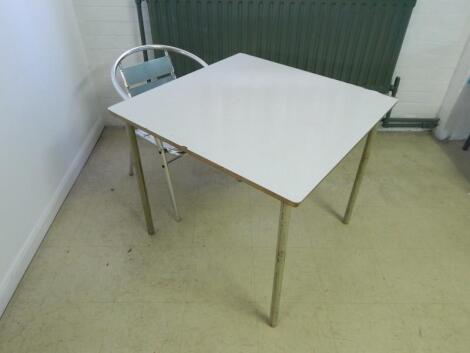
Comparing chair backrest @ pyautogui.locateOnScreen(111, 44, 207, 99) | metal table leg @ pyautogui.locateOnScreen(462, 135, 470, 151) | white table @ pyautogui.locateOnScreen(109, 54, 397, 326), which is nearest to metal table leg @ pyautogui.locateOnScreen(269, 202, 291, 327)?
white table @ pyautogui.locateOnScreen(109, 54, 397, 326)

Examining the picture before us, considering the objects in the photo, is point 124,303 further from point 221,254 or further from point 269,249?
point 269,249

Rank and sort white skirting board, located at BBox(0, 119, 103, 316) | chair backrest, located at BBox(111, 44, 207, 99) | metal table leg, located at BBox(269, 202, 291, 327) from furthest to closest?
chair backrest, located at BBox(111, 44, 207, 99) < white skirting board, located at BBox(0, 119, 103, 316) < metal table leg, located at BBox(269, 202, 291, 327)

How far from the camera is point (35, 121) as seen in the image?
5.83 feet

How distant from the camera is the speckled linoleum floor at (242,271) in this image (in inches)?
55.1

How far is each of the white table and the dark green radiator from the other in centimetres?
59

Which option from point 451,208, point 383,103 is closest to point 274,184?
point 383,103

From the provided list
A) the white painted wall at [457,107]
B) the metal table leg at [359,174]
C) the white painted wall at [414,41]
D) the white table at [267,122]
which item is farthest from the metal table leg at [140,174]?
the white painted wall at [457,107]

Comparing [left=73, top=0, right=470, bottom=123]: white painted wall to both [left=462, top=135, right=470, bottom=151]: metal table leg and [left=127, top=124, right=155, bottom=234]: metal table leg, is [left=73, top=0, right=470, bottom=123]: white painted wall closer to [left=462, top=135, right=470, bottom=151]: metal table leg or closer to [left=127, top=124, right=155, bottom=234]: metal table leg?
[left=462, top=135, right=470, bottom=151]: metal table leg

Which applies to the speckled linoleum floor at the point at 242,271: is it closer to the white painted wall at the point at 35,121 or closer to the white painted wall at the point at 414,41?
the white painted wall at the point at 35,121

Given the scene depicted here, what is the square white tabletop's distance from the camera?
3.56ft

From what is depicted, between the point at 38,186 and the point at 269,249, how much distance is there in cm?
124

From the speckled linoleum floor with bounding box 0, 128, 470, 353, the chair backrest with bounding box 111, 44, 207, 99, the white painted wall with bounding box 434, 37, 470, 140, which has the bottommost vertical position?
the speckled linoleum floor with bounding box 0, 128, 470, 353

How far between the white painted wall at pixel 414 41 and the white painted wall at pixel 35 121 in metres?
0.12

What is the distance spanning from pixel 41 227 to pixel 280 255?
4.30ft
